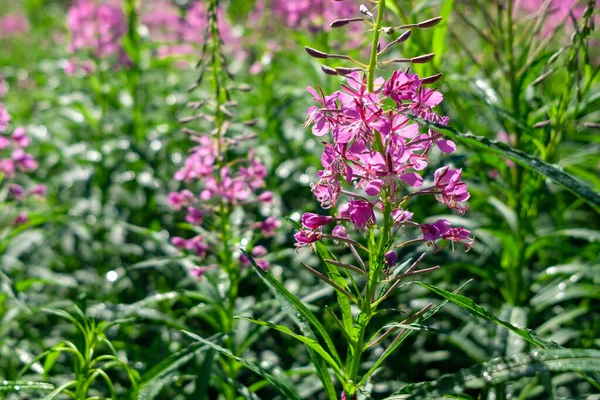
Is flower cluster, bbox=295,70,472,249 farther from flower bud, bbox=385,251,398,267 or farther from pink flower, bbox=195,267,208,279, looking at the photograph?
pink flower, bbox=195,267,208,279

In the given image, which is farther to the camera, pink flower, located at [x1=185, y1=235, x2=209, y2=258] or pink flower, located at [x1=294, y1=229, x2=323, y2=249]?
pink flower, located at [x1=185, y1=235, x2=209, y2=258]

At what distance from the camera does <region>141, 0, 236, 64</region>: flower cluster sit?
5.78 m

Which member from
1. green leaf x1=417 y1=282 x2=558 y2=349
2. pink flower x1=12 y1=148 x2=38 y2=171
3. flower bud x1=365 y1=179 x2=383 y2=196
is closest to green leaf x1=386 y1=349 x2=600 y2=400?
green leaf x1=417 y1=282 x2=558 y2=349

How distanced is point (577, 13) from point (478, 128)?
11.9 ft

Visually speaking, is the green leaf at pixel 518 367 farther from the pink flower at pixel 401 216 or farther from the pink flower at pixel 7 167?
the pink flower at pixel 7 167

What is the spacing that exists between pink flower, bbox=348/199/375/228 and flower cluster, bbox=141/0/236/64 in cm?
327

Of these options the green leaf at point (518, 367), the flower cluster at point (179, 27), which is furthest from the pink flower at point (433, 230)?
the flower cluster at point (179, 27)

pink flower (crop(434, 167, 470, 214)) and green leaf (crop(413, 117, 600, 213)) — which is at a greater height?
green leaf (crop(413, 117, 600, 213))

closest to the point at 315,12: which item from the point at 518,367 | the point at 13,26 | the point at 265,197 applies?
the point at 265,197

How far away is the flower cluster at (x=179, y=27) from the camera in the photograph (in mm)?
5775

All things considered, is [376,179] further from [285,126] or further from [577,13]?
[577,13]

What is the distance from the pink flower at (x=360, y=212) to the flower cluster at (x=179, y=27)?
3275mm

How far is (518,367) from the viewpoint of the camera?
1482mm

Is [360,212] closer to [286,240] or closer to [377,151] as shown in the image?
[377,151]
